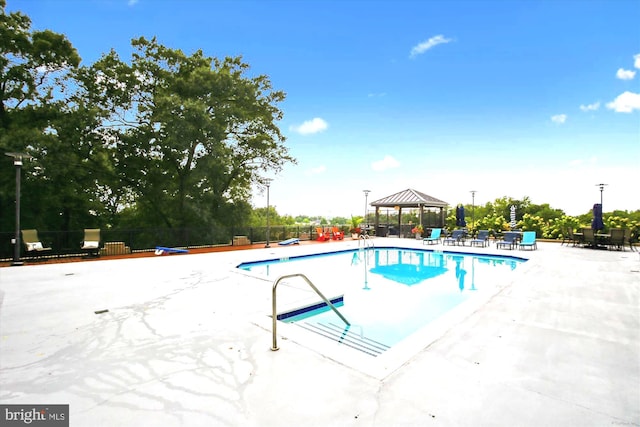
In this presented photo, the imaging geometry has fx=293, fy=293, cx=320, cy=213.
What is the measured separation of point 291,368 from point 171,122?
1643 cm

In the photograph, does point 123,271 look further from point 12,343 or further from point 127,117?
point 127,117

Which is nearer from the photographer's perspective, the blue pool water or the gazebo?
the blue pool water

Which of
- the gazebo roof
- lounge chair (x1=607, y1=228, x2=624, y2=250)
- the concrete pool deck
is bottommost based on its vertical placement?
the concrete pool deck

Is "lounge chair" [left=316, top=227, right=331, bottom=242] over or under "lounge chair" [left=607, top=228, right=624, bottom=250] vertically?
under

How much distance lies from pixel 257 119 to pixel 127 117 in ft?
25.9

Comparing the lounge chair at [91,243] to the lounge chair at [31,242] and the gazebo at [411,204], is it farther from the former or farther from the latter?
the gazebo at [411,204]

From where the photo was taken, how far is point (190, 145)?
16969 millimetres

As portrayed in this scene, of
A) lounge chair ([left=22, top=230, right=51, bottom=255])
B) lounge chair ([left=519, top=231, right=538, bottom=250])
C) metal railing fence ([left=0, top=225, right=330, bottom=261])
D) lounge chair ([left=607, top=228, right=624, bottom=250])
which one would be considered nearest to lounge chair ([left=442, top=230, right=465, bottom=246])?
lounge chair ([left=519, top=231, right=538, bottom=250])

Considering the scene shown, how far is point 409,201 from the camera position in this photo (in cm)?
1897

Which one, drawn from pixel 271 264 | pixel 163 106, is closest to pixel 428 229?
pixel 271 264

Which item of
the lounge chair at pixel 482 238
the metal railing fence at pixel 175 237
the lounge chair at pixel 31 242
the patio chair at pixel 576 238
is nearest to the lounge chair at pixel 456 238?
the lounge chair at pixel 482 238

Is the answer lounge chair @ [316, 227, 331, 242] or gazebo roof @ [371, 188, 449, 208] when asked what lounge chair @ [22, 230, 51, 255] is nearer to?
lounge chair @ [316, 227, 331, 242]

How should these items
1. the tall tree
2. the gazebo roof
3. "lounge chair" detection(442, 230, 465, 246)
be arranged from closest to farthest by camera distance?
"lounge chair" detection(442, 230, 465, 246)
the tall tree
the gazebo roof

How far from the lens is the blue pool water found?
4754 mm
